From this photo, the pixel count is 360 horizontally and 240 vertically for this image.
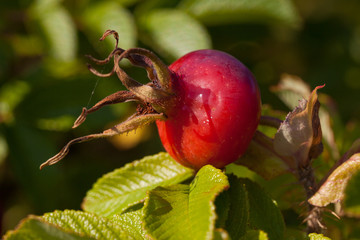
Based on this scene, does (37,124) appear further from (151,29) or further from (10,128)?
(151,29)

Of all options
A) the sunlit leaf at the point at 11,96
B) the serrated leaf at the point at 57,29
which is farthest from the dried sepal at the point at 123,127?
the sunlit leaf at the point at 11,96

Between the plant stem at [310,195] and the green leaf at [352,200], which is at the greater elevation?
the green leaf at [352,200]

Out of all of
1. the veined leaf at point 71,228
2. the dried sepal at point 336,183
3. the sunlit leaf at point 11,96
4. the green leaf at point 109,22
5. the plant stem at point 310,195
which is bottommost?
the plant stem at point 310,195

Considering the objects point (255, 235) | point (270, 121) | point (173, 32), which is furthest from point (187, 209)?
point (173, 32)

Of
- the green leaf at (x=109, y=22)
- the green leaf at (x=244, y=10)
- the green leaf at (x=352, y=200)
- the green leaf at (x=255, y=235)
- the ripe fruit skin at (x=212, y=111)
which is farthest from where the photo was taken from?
the green leaf at (x=244, y=10)

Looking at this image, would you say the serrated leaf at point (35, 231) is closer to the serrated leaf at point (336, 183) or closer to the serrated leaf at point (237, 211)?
the serrated leaf at point (237, 211)

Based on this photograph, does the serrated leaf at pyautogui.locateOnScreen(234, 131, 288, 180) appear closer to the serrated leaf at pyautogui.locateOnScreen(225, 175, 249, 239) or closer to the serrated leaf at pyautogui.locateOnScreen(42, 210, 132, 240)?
the serrated leaf at pyautogui.locateOnScreen(225, 175, 249, 239)

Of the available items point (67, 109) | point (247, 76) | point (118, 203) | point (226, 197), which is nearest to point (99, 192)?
point (118, 203)
